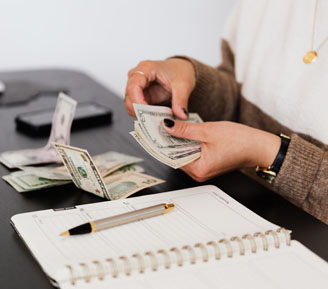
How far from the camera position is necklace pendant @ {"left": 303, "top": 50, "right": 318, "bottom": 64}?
109cm

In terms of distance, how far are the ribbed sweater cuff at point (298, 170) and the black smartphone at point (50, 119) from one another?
0.51 metres

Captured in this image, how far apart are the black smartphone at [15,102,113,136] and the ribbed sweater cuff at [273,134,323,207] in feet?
1.69

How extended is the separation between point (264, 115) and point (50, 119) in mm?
549

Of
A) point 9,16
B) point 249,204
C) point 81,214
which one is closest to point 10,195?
point 81,214

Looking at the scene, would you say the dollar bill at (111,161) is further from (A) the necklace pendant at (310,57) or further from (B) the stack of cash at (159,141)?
(A) the necklace pendant at (310,57)

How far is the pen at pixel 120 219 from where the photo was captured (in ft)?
2.22

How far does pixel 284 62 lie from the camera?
46.1 inches

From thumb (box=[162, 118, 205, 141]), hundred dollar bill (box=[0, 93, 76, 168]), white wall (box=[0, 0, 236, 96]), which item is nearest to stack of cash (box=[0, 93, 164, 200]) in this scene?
hundred dollar bill (box=[0, 93, 76, 168])

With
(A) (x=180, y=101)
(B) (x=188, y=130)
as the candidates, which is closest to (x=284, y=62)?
(A) (x=180, y=101)

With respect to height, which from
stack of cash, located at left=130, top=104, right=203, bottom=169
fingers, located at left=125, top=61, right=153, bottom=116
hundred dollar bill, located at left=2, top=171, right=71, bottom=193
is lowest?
hundred dollar bill, located at left=2, top=171, right=71, bottom=193

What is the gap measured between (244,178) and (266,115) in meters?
0.29

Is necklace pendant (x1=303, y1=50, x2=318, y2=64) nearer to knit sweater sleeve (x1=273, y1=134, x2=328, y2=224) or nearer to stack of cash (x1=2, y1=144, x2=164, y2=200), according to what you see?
knit sweater sleeve (x1=273, y1=134, x2=328, y2=224)

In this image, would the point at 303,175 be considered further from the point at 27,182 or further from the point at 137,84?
the point at 27,182

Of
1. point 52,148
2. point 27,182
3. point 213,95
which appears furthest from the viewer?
point 213,95
